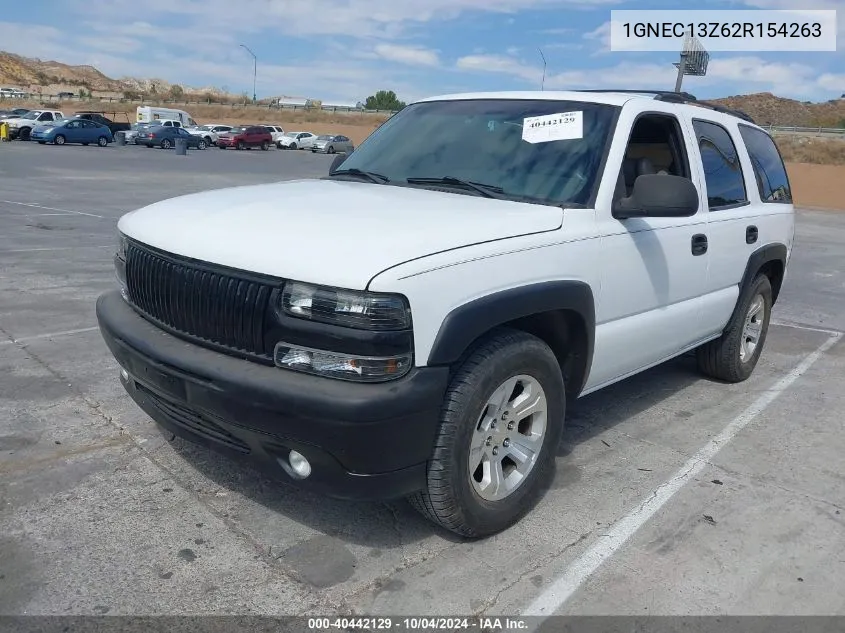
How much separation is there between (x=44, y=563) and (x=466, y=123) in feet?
9.90

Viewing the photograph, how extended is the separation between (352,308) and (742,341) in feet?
13.0

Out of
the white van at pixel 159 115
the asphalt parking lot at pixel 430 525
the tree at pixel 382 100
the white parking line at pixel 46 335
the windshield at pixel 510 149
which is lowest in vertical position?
the asphalt parking lot at pixel 430 525

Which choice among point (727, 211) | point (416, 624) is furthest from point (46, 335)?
point (727, 211)

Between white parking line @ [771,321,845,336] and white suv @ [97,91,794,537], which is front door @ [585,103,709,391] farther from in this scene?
white parking line @ [771,321,845,336]

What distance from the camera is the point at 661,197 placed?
3629mm

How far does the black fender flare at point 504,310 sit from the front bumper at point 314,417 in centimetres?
10

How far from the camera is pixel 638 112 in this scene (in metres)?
4.12

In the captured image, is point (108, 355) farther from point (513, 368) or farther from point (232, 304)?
point (513, 368)

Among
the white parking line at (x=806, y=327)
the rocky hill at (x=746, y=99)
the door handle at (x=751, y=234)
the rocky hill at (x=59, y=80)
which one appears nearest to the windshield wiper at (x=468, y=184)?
the door handle at (x=751, y=234)

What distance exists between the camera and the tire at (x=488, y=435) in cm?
295

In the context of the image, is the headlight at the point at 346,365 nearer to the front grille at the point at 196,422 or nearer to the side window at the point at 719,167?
the front grille at the point at 196,422

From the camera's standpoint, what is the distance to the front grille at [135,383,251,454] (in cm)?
301

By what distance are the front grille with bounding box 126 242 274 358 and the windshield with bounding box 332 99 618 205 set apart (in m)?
1.44

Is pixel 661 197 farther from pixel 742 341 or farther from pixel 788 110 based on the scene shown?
pixel 788 110
